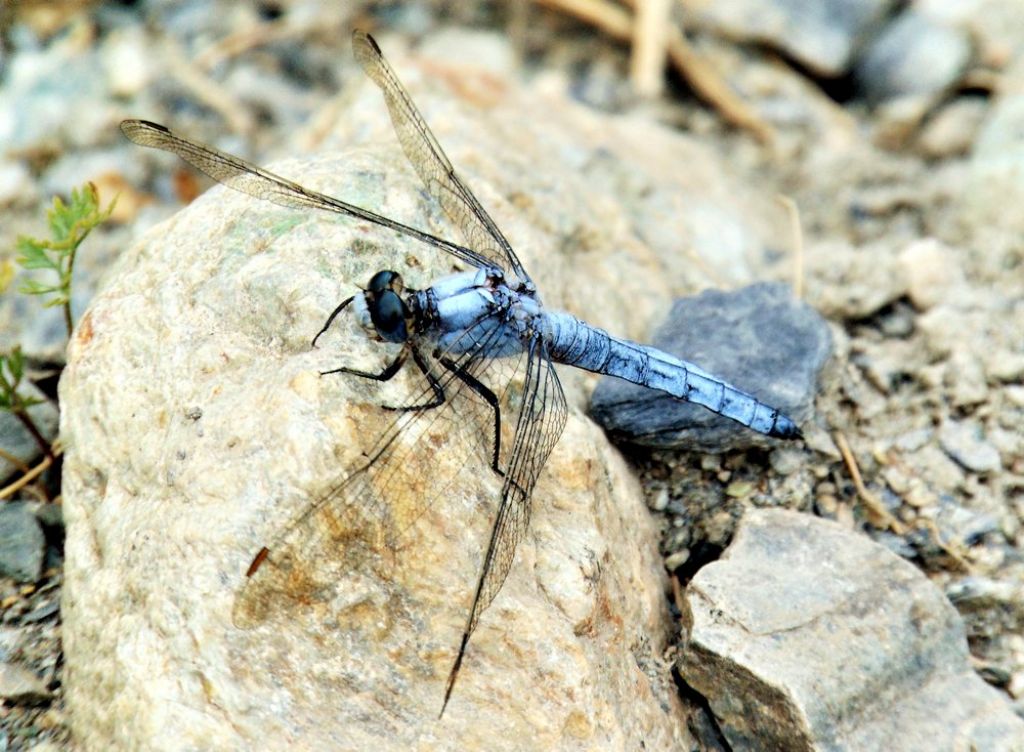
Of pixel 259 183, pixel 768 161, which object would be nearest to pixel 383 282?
pixel 259 183

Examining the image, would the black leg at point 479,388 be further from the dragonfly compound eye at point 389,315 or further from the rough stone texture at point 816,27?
the rough stone texture at point 816,27

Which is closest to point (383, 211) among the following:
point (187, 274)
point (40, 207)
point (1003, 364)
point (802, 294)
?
point (187, 274)

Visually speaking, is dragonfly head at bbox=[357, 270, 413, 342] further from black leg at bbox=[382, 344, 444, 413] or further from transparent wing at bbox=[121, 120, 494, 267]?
transparent wing at bbox=[121, 120, 494, 267]

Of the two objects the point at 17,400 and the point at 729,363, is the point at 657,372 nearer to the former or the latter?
the point at 729,363

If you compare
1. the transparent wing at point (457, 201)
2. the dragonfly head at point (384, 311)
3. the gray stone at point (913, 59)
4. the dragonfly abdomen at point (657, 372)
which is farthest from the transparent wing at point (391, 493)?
the gray stone at point (913, 59)

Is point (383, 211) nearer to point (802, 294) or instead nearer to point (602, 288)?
point (602, 288)
